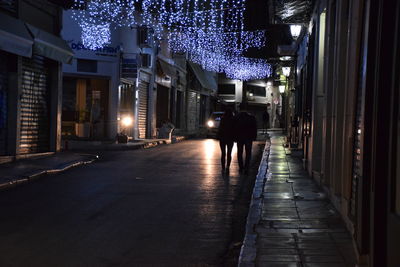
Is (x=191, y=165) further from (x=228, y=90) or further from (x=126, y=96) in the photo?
(x=228, y=90)

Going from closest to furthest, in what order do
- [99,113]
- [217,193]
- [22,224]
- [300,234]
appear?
[300,234], [22,224], [217,193], [99,113]

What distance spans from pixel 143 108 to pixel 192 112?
15.9 meters

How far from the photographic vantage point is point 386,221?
12.6ft

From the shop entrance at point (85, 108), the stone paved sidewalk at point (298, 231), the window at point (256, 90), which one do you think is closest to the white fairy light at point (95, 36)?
the shop entrance at point (85, 108)

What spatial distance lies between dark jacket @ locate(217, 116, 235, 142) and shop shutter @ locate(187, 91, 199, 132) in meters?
32.6

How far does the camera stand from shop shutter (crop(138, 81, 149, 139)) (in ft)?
107

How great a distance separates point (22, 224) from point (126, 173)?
6.72 metres

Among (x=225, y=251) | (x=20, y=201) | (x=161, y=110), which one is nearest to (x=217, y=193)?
(x=20, y=201)

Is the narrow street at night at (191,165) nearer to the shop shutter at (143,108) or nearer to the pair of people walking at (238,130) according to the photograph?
the pair of people walking at (238,130)

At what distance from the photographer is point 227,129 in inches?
568

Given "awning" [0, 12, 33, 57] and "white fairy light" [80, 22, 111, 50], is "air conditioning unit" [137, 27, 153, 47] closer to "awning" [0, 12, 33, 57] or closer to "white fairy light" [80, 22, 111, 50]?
"white fairy light" [80, 22, 111, 50]

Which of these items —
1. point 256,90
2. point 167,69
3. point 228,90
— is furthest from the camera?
point 256,90

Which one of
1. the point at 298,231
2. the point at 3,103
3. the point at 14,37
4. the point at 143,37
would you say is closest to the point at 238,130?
the point at 14,37

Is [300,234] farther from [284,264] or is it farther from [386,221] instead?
[386,221]
